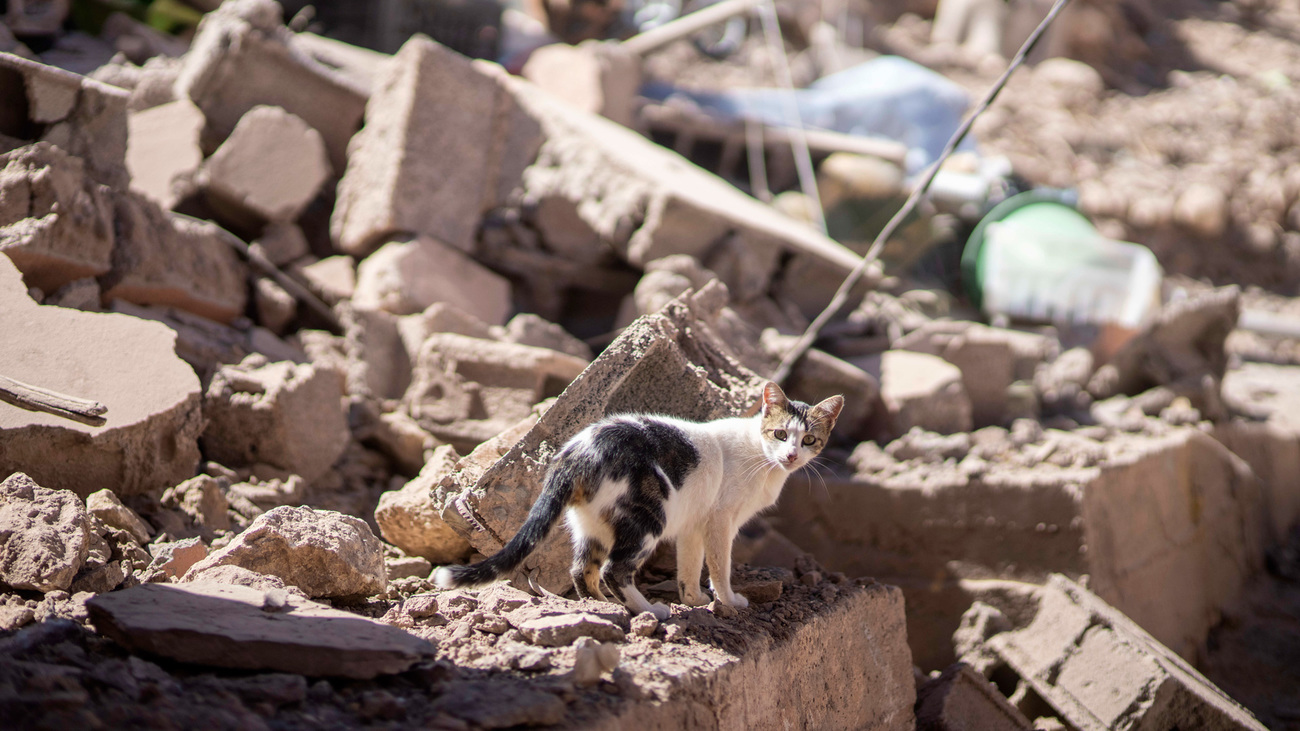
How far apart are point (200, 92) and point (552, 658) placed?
17.0ft

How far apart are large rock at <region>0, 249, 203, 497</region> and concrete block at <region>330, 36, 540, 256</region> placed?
2.24m

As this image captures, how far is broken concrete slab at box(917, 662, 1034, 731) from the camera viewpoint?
3.50m

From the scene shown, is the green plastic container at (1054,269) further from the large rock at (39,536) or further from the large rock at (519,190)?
the large rock at (39,536)

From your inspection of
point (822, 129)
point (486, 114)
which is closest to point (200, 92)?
point (486, 114)

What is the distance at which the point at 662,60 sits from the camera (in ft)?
38.7

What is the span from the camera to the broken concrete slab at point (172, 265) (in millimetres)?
4191

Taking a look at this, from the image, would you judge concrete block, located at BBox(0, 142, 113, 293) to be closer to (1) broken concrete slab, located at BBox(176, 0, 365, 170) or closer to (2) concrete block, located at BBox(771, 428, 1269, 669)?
(1) broken concrete slab, located at BBox(176, 0, 365, 170)

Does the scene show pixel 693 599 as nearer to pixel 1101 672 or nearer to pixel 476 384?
pixel 476 384

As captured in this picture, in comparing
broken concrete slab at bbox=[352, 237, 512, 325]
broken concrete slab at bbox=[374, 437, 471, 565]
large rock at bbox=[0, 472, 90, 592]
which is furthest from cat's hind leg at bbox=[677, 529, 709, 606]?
broken concrete slab at bbox=[352, 237, 512, 325]

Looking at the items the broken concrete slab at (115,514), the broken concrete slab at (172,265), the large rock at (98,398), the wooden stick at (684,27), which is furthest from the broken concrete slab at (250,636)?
the wooden stick at (684,27)

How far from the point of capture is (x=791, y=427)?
309cm

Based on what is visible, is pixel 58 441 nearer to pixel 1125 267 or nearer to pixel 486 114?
pixel 486 114

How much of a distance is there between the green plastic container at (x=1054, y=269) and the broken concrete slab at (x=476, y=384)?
193 inches

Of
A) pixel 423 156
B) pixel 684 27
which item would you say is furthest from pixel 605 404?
pixel 684 27
